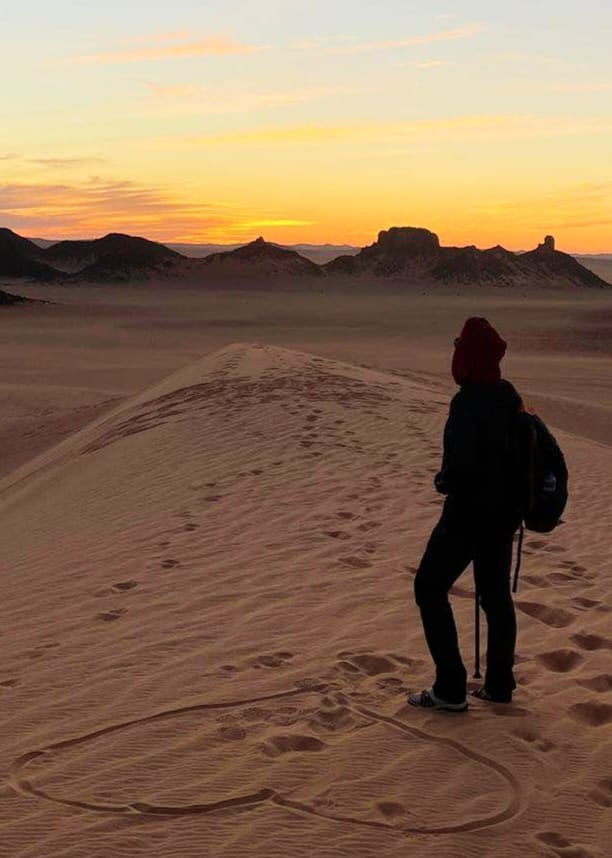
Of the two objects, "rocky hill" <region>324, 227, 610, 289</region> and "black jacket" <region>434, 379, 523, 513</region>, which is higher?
"rocky hill" <region>324, 227, 610, 289</region>

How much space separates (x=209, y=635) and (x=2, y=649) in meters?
1.23

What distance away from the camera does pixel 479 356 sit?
4.68 m

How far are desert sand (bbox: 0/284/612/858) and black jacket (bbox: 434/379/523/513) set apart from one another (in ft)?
3.66

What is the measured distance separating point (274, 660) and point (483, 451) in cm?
188

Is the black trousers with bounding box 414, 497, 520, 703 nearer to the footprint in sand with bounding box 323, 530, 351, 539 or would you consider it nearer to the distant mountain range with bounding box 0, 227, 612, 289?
the footprint in sand with bounding box 323, 530, 351, 539

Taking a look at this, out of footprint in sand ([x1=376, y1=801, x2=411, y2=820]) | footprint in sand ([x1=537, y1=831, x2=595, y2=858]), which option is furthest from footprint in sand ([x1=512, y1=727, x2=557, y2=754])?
footprint in sand ([x1=376, y1=801, x2=411, y2=820])

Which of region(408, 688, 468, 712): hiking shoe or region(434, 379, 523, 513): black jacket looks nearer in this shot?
region(434, 379, 523, 513): black jacket

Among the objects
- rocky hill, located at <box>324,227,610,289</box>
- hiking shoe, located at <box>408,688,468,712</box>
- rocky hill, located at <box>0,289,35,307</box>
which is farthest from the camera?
rocky hill, located at <box>324,227,610,289</box>

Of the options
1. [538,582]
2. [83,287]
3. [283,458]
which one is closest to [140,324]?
[283,458]

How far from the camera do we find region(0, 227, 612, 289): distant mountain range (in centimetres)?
16412

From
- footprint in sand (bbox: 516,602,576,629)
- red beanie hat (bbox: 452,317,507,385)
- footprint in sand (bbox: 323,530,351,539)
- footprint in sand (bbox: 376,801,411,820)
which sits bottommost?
footprint in sand (bbox: 376,801,411,820)

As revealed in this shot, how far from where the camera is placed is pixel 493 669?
511 centimetres

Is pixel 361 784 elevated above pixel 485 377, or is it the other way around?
pixel 485 377

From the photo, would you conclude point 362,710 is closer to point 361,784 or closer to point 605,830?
point 361,784
